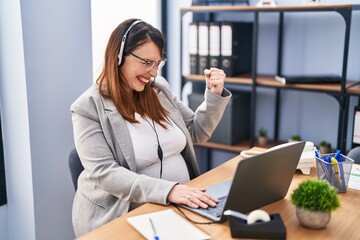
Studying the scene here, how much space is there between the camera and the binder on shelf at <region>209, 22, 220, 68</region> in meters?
2.78

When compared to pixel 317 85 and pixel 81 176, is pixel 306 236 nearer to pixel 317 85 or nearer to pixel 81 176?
pixel 81 176

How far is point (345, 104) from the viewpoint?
2424 mm

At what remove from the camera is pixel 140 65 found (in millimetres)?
1673

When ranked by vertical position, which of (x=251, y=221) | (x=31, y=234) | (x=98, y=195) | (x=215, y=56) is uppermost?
(x=215, y=56)

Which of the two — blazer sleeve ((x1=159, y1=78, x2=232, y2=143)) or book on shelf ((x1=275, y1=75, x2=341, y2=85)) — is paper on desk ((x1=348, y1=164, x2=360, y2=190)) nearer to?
blazer sleeve ((x1=159, y1=78, x2=232, y2=143))

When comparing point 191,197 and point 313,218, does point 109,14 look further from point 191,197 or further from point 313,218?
point 313,218

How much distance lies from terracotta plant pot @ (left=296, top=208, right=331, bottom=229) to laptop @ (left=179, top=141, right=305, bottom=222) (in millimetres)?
123

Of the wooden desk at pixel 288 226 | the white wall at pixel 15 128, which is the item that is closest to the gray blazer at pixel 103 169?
the wooden desk at pixel 288 226

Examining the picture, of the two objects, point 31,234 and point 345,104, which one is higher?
point 345,104

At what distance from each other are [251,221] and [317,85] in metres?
1.60

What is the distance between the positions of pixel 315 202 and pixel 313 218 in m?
0.05

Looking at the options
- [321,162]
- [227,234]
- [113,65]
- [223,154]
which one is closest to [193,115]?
[113,65]

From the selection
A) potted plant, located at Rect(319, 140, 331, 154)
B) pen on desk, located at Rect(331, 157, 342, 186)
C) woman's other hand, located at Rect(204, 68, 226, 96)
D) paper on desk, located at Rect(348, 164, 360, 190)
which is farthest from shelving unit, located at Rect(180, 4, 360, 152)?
pen on desk, located at Rect(331, 157, 342, 186)

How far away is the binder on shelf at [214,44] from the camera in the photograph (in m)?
2.78
